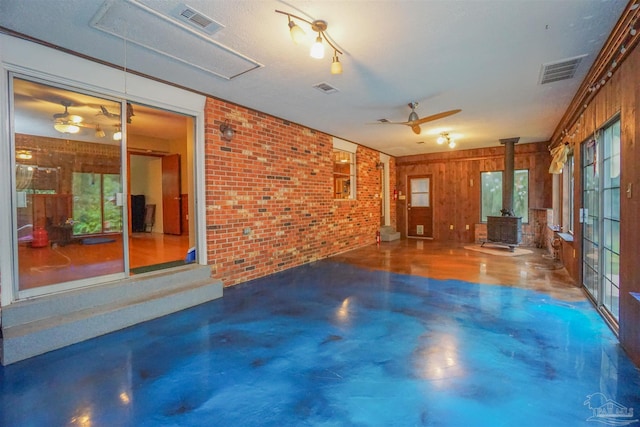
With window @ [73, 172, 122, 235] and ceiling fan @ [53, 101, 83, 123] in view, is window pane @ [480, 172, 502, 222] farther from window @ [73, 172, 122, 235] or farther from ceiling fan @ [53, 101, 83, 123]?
ceiling fan @ [53, 101, 83, 123]

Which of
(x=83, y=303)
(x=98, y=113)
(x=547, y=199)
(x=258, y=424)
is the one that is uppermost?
(x=98, y=113)

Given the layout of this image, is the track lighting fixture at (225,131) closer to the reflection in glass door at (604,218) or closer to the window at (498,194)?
the reflection in glass door at (604,218)

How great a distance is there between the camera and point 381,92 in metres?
4.21

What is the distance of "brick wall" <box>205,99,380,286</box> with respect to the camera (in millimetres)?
4455

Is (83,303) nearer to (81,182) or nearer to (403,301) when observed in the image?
(81,182)

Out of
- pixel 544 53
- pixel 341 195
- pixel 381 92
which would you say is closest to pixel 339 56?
pixel 381 92

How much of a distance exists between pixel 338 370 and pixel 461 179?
8376 mm

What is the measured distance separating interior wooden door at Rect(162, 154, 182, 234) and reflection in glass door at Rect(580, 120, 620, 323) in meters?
7.89

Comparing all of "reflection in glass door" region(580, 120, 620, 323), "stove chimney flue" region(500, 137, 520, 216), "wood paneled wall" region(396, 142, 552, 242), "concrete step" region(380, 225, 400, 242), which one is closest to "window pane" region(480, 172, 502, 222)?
"wood paneled wall" region(396, 142, 552, 242)

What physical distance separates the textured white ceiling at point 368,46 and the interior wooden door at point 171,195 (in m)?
3.98

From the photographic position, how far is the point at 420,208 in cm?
1005

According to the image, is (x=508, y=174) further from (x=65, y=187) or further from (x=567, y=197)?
(x=65, y=187)

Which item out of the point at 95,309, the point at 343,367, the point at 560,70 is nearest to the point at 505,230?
the point at 560,70

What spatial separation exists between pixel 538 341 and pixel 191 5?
403 cm
